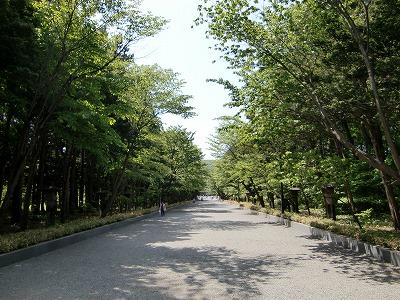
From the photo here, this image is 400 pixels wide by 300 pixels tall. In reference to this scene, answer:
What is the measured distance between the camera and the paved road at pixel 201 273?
245 inches

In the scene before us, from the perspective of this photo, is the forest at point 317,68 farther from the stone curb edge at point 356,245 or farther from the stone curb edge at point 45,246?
the stone curb edge at point 45,246

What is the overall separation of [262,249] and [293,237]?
11.7ft

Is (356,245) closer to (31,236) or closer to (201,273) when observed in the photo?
(201,273)

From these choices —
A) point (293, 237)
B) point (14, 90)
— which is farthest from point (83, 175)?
point (293, 237)

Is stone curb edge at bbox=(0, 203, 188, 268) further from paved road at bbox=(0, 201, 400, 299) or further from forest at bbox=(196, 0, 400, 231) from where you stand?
forest at bbox=(196, 0, 400, 231)

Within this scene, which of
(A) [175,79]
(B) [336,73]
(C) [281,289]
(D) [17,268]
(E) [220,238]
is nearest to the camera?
(C) [281,289]

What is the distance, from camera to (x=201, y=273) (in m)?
7.77

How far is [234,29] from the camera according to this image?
10.6 meters

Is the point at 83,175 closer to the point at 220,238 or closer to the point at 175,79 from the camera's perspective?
the point at 175,79

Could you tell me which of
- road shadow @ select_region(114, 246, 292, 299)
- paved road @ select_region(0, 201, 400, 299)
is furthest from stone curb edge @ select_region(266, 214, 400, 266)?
road shadow @ select_region(114, 246, 292, 299)

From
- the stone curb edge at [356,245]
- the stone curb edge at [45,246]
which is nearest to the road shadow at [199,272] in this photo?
the stone curb edge at [356,245]

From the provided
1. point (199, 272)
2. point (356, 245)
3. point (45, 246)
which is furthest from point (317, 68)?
point (45, 246)

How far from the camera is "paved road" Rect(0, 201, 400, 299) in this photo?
6.23 metres

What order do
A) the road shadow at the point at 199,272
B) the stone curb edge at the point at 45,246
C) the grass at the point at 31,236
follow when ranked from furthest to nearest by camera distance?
the grass at the point at 31,236
the stone curb edge at the point at 45,246
the road shadow at the point at 199,272
